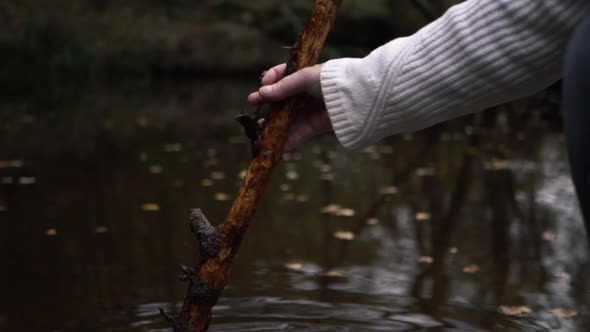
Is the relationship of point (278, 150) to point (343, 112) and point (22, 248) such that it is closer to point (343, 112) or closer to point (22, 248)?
point (343, 112)

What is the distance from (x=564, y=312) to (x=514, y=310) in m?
0.19

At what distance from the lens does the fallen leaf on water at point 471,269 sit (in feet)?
13.0

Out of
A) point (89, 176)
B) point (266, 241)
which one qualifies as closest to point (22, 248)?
point (266, 241)

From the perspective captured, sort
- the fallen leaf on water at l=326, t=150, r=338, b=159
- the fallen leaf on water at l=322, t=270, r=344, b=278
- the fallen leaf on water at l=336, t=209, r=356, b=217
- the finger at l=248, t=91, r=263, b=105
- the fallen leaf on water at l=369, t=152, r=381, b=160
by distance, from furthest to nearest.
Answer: the fallen leaf on water at l=326, t=150, r=338, b=159, the fallen leaf on water at l=369, t=152, r=381, b=160, the fallen leaf on water at l=336, t=209, r=356, b=217, the fallen leaf on water at l=322, t=270, r=344, b=278, the finger at l=248, t=91, r=263, b=105

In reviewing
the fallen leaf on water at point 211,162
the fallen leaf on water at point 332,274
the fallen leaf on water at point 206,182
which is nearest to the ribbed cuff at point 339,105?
the fallen leaf on water at point 332,274

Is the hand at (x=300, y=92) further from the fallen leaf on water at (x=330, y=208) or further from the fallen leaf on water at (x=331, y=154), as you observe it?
the fallen leaf on water at (x=331, y=154)

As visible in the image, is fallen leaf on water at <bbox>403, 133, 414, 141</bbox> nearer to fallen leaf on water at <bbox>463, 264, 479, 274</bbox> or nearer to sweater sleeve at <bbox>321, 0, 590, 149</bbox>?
fallen leaf on water at <bbox>463, 264, 479, 274</bbox>

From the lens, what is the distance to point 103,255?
4.23 m

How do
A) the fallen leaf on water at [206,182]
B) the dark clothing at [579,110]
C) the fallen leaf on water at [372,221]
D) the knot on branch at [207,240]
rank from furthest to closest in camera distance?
the fallen leaf on water at [206,182] → the fallen leaf on water at [372,221] → the knot on branch at [207,240] → the dark clothing at [579,110]

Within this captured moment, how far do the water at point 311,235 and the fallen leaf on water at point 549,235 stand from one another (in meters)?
0.02

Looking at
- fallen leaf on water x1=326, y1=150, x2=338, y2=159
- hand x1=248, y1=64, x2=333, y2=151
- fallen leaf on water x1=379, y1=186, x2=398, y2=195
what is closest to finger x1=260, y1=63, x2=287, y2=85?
hand x1=248, y1=64, x2=333, y2=151

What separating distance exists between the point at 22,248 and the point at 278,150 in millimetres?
2632

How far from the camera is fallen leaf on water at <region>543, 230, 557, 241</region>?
15.0 ft

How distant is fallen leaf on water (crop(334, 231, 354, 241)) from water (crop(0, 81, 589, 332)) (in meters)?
0.03
